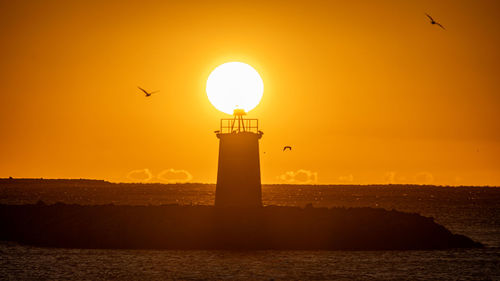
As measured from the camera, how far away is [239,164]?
141ft

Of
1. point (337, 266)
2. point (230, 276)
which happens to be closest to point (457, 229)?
point (337, 266)

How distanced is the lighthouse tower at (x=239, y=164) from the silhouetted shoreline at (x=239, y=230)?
2.66 ft

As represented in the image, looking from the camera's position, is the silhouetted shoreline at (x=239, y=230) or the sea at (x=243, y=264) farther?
the silhouetted shoreline at (x=239, y=230)

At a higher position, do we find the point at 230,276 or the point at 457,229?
the point at 457,229

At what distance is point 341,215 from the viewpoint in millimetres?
48406

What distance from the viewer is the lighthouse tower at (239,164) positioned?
43.2 metres

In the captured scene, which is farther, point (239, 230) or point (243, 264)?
point (239, 230)

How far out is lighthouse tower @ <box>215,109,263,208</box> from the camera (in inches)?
1699

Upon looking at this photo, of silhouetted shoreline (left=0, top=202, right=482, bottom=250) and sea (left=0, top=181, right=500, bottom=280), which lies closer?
sea (left=0, top=181, right=500, bottom=280)

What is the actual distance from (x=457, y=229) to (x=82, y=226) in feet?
99.1

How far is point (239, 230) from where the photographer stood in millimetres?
43219

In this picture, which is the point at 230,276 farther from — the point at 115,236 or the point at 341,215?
the point at 341,215

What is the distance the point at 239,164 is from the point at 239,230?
350 centimetres

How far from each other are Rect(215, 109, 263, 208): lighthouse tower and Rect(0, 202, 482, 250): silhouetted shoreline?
810 millimetres
